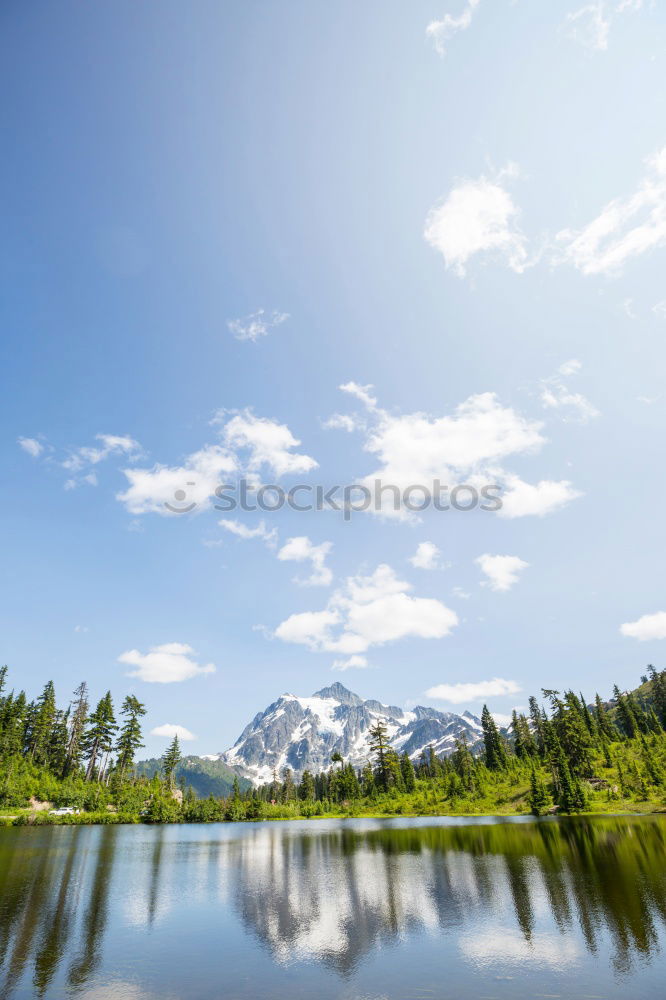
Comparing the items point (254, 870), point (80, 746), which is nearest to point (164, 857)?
point (254, 870)

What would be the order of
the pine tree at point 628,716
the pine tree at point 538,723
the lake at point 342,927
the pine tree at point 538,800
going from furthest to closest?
the pine tree at point 628,716 < the pine tree at point 538,723 < the pine tree at point 538,800 < the lake at point 342,927

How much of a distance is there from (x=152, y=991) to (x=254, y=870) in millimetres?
28043

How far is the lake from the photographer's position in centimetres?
1526

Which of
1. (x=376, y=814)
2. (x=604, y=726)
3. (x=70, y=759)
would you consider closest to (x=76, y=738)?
(x=70, y=759)

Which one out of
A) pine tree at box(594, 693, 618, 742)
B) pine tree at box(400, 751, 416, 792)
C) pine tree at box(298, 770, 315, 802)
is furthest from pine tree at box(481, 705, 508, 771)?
pine tree at box(298, 770, 315, 802)

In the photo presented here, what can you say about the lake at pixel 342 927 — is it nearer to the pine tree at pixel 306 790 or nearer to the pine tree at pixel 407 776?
the pine tree at pixel 407 776

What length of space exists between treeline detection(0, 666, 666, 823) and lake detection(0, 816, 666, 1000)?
60451 mm

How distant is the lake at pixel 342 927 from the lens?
50.1 feet

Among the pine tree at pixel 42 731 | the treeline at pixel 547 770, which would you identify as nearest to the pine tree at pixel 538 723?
the treeline at pixel 547 770

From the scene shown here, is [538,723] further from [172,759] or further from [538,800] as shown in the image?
[172,759]

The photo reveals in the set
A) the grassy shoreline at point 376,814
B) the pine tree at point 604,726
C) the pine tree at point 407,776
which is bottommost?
the grassy shoreline at point 376,814

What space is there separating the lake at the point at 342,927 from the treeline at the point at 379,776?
60.5 m

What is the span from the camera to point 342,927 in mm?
21594

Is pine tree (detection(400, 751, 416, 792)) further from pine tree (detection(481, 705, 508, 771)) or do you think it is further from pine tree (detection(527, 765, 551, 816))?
pine tree (detection(527, 765, 551, 816))
